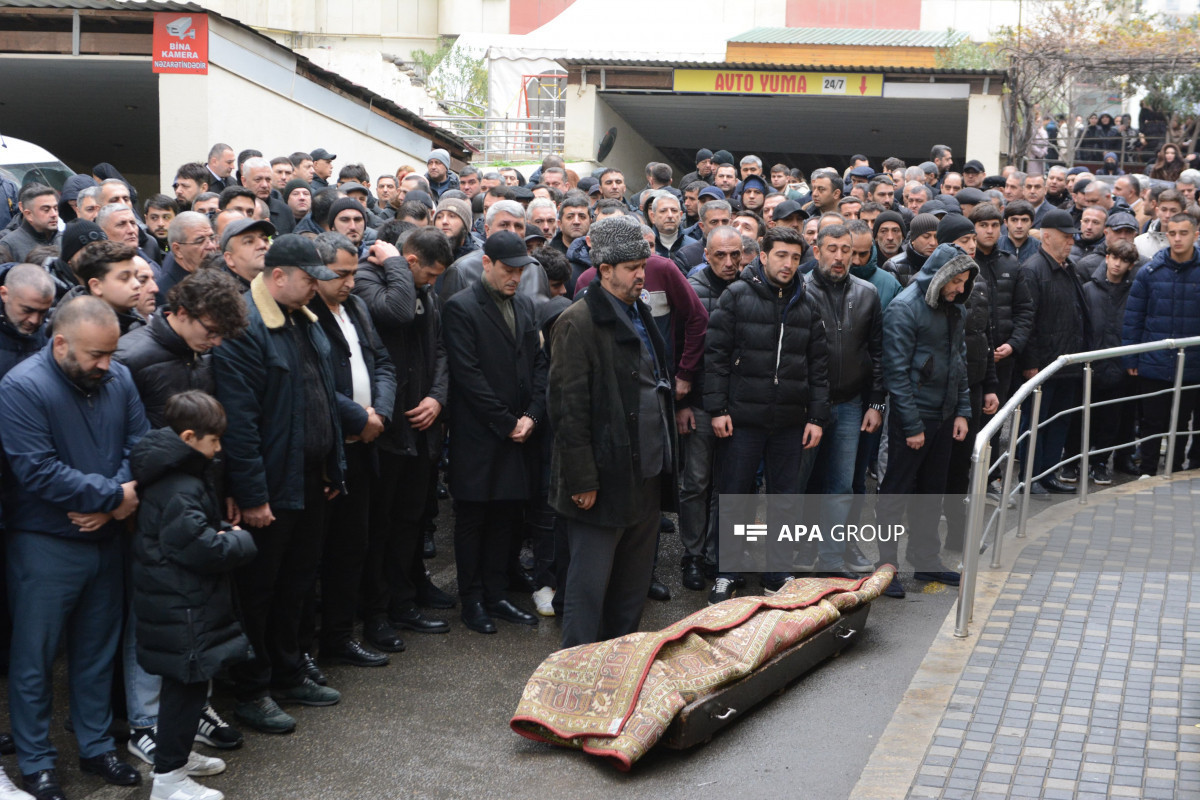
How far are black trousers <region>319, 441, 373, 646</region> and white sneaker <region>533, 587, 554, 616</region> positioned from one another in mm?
1169

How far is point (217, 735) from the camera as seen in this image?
5.02 meters

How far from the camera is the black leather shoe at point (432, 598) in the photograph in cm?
688

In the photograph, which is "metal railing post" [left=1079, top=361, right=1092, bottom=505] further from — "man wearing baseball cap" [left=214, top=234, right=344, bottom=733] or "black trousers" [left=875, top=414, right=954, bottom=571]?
"man wearing baseball cap" [left=214, top=234, right=344, bottom=733]

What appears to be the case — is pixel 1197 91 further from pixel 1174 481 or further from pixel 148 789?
pixel 148 789

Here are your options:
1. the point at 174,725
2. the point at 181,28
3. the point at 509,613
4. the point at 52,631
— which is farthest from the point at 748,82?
the point at 174,725

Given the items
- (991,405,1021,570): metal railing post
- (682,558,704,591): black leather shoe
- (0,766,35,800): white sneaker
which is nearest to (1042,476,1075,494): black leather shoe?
(991,405,1021,570): metal railing post

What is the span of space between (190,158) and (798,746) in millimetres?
11841

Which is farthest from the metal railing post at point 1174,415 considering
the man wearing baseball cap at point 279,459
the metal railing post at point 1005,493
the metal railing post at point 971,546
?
the man wearing baseball cap at point 279,459

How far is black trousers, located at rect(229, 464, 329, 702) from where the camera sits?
208 inches

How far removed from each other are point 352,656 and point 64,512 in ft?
5.95

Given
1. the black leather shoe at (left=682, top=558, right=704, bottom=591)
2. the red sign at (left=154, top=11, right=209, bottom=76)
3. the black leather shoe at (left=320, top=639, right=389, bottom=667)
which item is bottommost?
the black leather shoe at (left=320, top=639, right=389, bottom=667)

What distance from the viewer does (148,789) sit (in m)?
4.70

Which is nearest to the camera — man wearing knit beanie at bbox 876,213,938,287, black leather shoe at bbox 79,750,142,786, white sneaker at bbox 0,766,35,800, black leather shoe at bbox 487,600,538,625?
white sneaker at bbox 0,766,35,800

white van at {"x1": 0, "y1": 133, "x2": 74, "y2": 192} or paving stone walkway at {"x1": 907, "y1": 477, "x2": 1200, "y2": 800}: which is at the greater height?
white van at {"x1": 0, "y1": 133, "x2": 74, "y2": 192}
